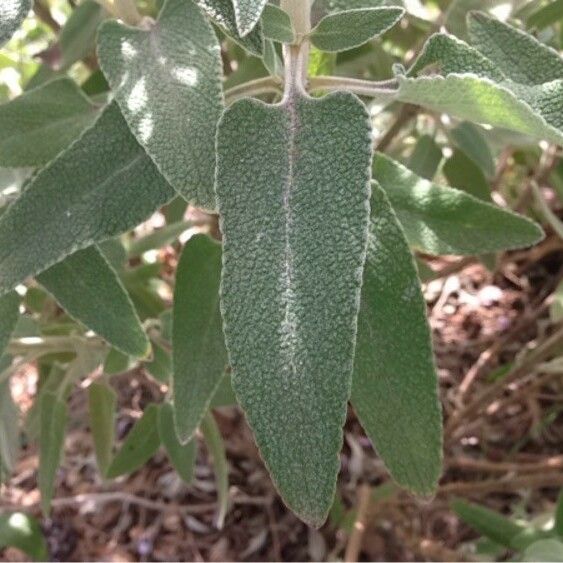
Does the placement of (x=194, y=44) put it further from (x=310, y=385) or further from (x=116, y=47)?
(x=310, y=385)

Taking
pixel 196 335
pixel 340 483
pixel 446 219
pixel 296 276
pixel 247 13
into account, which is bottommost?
pixel 340 483

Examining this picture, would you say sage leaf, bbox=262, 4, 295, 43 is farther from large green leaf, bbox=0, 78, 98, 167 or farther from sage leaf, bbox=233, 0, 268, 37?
large green leaf, bbox=0, 78, 98, 167

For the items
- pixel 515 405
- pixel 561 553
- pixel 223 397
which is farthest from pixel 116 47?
pixel 515 405

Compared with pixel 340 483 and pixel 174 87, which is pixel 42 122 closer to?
pixel 174 87

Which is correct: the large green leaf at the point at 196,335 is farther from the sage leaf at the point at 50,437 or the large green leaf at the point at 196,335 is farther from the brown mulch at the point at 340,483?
the brown mulch at the point at 340,483

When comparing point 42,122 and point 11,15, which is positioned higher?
point 11,15

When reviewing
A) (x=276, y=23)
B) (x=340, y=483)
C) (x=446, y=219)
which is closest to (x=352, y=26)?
(x=276, y=23)

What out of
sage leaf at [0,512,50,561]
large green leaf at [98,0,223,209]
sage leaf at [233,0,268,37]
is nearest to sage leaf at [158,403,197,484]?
sage leaf at [0,512,50,561]
